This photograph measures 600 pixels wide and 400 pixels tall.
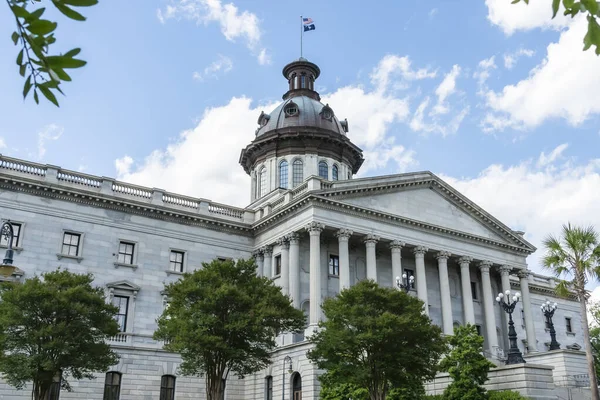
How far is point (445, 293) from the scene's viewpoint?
4469 cm

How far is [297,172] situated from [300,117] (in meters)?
5.72

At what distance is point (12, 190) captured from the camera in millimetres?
37812

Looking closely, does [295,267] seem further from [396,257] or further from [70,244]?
[70,244]

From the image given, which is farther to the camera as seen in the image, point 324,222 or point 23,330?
point 324,222

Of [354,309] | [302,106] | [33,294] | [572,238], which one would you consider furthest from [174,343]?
[302,106]

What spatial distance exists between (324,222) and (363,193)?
408cm

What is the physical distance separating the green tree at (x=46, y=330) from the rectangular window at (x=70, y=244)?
10.1 meters

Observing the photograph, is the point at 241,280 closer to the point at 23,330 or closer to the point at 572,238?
the point at 23,330

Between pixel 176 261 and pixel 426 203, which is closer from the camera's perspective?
pixel 176 261

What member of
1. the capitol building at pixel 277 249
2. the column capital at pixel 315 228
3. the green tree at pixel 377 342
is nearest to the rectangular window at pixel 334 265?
the capitol building at pixel 277 249

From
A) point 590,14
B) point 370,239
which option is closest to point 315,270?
point 370,239

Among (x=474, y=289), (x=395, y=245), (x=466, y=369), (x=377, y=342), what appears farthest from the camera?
(x=474, y=289)

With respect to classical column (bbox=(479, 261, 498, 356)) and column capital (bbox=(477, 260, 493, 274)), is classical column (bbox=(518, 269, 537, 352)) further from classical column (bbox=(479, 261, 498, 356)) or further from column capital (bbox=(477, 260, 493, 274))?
column capital (bbox=(477, 260, 493, 274))

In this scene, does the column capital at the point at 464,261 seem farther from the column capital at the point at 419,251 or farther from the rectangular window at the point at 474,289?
the column capital at the point at 419,251
